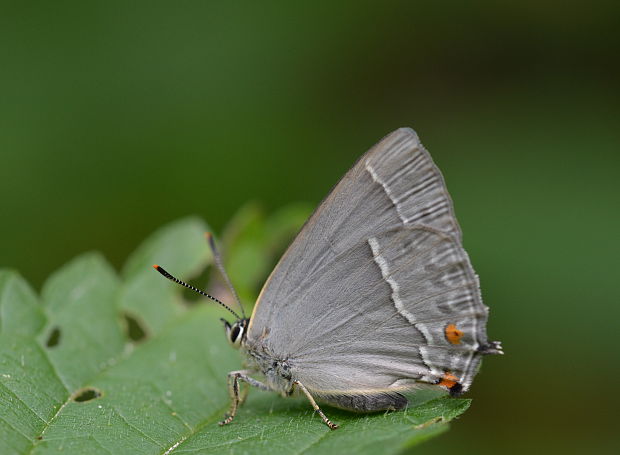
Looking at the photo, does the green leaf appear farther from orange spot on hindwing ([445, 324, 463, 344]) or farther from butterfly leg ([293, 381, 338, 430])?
orange spot on hindwing ([445, 324, 463, 344])

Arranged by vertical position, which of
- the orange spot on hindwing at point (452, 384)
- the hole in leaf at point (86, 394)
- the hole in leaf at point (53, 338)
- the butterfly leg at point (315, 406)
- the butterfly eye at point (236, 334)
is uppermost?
the hole in leaf at point (53, 338)

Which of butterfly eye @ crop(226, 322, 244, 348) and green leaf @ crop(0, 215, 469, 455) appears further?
butterfly eye @ crop(226, 322, 244, 348)

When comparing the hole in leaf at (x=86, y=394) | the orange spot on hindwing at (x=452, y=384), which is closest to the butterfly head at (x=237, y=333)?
the hole in leaf at (x=86, y=394)

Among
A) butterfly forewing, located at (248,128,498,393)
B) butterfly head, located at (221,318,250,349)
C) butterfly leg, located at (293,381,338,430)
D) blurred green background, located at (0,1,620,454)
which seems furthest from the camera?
blurred green background, located at (0,1,620,454)

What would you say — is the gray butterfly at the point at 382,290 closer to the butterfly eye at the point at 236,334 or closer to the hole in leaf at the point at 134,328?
the butterfly eye at the point at 236,334

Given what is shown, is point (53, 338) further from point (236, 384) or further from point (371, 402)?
point (371, 402)

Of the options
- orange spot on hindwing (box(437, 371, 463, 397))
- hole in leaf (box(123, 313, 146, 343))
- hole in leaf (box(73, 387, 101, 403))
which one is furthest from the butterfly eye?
orange spot on hindwing (box(437, 371, 463, 397))

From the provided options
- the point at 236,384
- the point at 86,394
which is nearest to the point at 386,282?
the point at 236,384
